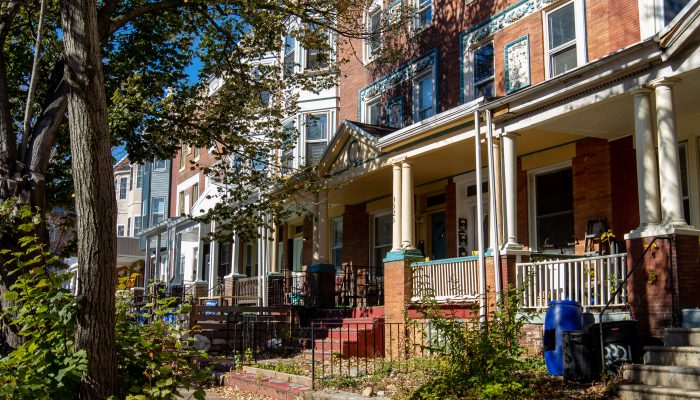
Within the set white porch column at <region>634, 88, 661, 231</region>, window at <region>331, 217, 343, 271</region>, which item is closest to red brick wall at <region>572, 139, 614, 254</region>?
white porch column at <region>634, 88, 661, 231</region>

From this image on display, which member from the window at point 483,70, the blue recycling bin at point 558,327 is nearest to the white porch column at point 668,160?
the blue recycling bin at point 558,327

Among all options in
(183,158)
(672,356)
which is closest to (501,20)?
(672,356)

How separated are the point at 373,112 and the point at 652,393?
533 inches

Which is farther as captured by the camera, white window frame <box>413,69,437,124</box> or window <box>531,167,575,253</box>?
white window frame <box>413,69,437,124</box>

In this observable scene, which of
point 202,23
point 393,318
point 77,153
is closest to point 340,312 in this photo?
point 393,318

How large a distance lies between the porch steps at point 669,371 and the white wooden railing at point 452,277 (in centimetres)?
429

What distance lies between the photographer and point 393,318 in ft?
47.5

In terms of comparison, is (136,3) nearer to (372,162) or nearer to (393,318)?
(372,162)

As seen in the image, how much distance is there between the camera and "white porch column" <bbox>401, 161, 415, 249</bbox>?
48.2 ft

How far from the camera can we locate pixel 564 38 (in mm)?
14273

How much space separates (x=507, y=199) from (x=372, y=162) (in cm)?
466

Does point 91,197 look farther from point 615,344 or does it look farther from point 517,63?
point 517,63

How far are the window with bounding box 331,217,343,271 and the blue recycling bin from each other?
12.4 meters

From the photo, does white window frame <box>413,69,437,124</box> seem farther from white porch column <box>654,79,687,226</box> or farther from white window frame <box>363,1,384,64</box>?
white porch column <box>654,79,687,226</box>
